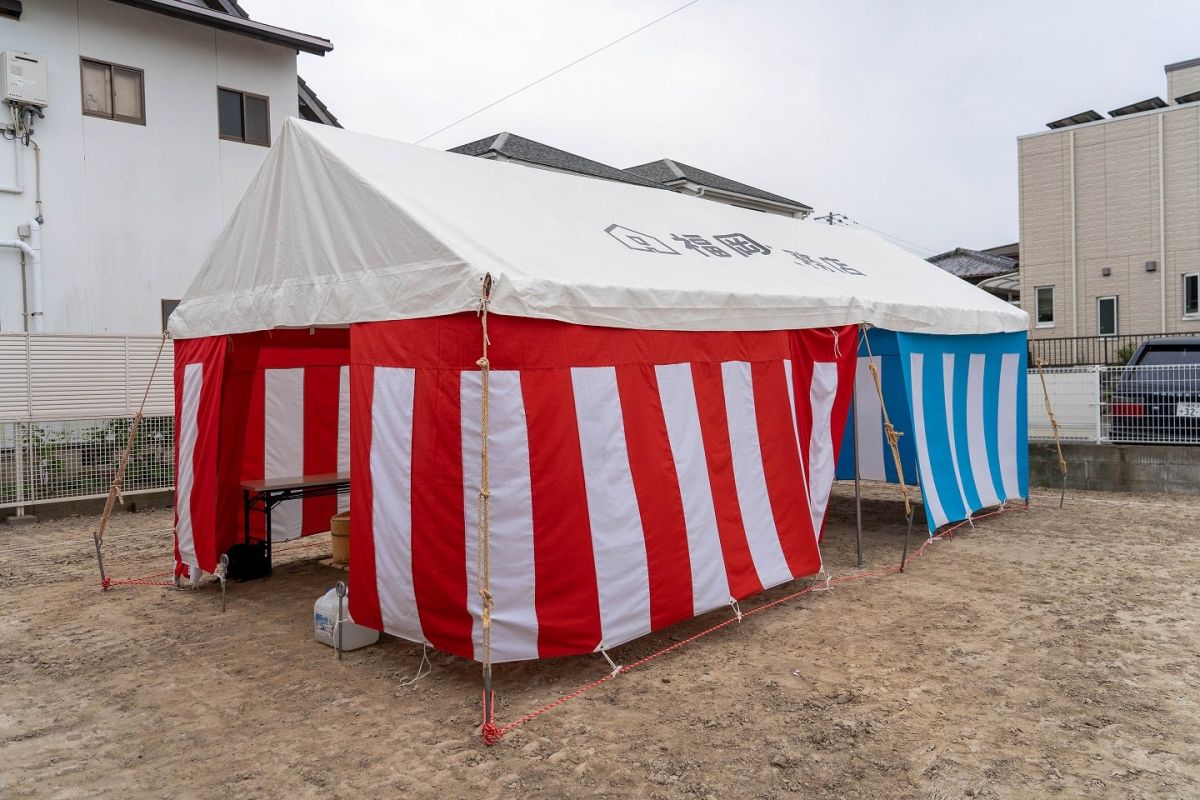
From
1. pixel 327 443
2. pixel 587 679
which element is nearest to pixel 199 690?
pixel 587 679

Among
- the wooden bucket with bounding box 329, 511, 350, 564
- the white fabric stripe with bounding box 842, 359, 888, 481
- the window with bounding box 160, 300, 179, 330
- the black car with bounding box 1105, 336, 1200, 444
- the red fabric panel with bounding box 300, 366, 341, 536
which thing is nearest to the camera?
the wooden bucket with bounding box 329, 511, 350, 564

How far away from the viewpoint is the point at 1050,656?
406 cm

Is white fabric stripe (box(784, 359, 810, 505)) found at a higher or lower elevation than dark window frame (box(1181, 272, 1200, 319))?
lower

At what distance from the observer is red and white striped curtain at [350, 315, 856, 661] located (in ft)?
11.7

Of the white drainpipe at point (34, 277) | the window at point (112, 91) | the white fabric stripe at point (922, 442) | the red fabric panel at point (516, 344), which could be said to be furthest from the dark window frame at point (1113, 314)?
the white drainpipe at point (34, 277)

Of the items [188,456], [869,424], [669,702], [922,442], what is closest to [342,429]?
[188,456]

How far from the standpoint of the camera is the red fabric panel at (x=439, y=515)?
3.58 m

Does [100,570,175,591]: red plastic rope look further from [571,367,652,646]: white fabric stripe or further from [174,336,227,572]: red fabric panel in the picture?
[571,367,652,646]: white fabric stripe

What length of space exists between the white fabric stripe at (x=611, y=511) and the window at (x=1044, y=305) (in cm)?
1525

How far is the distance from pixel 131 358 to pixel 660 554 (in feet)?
24.1

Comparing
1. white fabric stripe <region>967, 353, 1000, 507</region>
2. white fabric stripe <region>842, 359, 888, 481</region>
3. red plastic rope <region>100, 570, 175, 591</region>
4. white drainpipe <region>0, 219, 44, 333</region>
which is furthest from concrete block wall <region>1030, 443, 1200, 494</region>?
white drainpipe <region>0, 219, 44, 333</region>

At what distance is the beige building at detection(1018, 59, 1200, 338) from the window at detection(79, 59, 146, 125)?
51.2 ft

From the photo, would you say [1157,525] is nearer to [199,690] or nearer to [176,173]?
[199,690]

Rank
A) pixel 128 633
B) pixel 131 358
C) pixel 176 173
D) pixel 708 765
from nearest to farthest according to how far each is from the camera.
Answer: pixel 708 765, pixel 128 633, pixel 131 358, pixel 176 173
